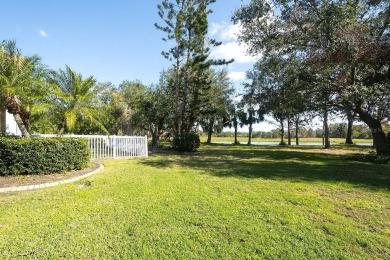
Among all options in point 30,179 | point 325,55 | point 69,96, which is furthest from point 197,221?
point 325,55

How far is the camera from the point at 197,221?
3.53m

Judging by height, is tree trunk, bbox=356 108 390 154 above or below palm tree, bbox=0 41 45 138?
below

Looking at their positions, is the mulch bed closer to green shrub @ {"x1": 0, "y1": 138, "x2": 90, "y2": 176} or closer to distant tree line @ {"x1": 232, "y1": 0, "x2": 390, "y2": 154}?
green shrub @ {"x1": 0, "y1": 138, "x2": 90, "y2": 176}

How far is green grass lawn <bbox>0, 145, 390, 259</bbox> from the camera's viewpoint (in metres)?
2.76

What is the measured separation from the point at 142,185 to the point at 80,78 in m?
4.51

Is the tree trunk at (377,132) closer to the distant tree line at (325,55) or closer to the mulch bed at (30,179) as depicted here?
the distant tree line at (325,55)

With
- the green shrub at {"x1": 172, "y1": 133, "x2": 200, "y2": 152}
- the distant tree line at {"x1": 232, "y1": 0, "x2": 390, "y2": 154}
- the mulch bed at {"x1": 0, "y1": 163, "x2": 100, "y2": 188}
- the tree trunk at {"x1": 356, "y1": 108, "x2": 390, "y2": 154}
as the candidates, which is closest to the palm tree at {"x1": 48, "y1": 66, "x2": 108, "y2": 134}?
the mulch bed at {"x1": 0, "y1": 163, "x2": 100, "y2": 188}

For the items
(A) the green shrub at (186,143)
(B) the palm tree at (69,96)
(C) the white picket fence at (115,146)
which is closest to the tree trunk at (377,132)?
(A) the green shrub at (186,143)

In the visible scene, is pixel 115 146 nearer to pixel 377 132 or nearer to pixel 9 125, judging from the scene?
pixel 9 125

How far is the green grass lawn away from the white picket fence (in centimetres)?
479

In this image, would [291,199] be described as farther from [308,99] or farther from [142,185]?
[308,99]

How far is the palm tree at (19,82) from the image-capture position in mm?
6205

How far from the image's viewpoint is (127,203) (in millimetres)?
4309

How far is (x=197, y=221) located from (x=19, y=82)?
6108mm
